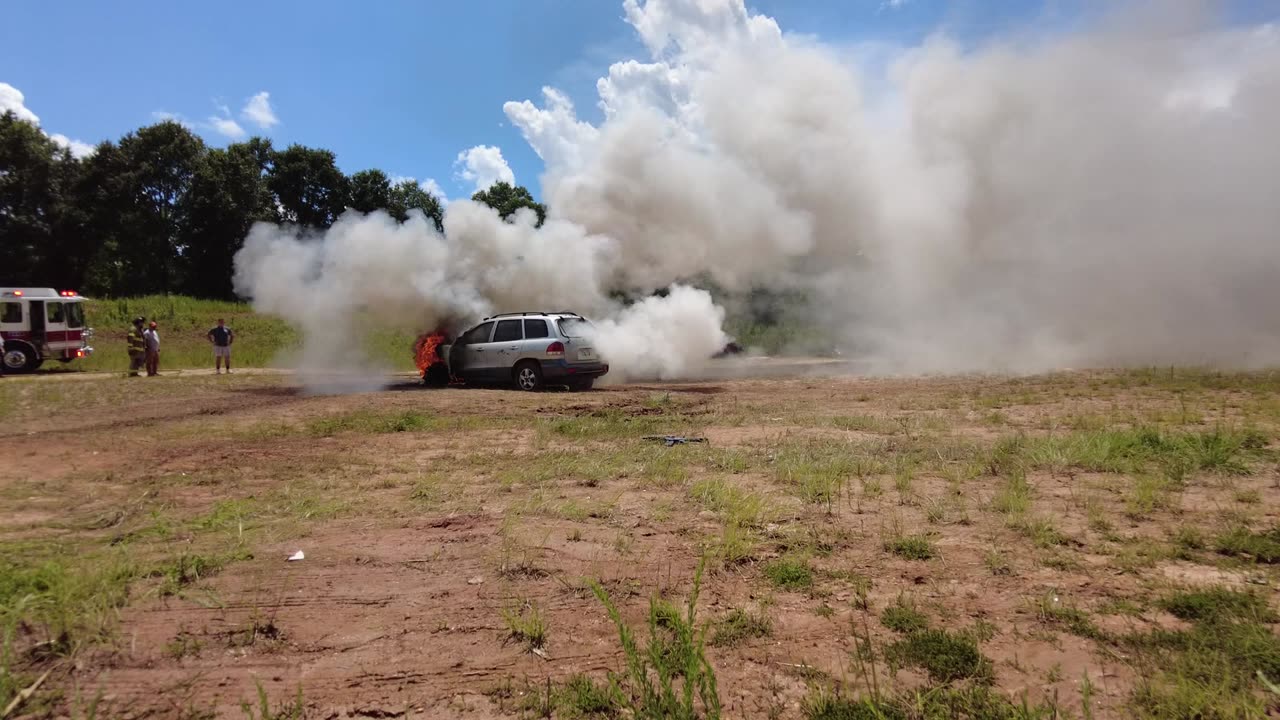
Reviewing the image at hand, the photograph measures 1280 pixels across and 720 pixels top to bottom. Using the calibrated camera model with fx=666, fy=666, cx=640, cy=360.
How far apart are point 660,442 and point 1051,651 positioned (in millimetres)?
5837

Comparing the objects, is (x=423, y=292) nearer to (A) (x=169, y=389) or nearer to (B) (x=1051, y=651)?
(A) (x=169, y=389)

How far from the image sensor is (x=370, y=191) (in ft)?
154

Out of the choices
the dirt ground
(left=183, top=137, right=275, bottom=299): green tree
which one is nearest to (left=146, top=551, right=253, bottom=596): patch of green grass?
the dirt ground

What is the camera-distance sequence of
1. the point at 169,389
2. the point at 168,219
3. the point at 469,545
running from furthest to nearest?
the point at 168,219, the point at 169,389, the point at 469,545

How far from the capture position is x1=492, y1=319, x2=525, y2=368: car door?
15.4 meters

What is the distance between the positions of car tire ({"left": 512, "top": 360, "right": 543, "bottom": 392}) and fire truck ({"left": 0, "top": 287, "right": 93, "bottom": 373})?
16.6 meters

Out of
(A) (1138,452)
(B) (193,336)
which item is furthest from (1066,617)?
(B) (193,336)

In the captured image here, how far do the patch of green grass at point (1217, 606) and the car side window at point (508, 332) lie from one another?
43.3 feet

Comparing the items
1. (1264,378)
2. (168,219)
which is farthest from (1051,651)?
(168,219)

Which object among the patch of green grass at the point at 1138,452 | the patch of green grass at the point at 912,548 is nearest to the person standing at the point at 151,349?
the patch of green grass at the point at 912,548

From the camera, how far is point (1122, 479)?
6234mm

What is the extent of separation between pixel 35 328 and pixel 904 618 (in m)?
26.9

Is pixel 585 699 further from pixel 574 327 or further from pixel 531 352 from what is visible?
pixel 574 327

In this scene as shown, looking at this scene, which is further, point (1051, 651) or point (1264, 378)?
point (1264, 378)
